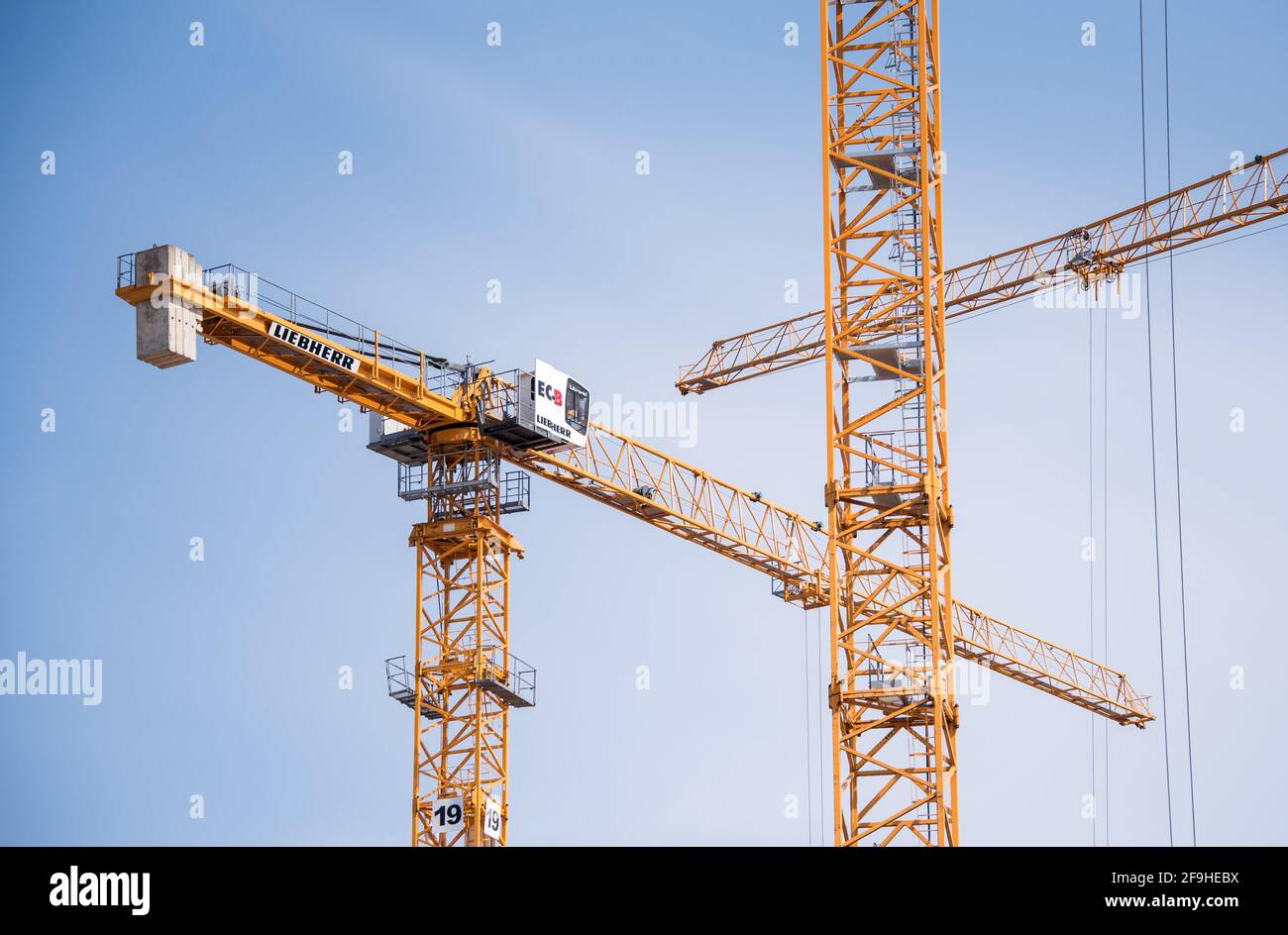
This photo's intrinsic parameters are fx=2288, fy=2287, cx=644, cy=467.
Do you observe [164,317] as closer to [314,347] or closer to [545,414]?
[314,347]

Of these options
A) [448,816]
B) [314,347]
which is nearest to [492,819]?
[448,816]

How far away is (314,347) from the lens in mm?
73688

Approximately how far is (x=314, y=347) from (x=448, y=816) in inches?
695

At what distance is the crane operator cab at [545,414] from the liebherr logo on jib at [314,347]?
731cm

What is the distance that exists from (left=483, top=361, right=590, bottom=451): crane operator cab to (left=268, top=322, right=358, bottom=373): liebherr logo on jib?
24.0 ft

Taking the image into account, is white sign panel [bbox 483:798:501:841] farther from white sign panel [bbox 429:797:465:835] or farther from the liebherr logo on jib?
the liebherr logo on jib

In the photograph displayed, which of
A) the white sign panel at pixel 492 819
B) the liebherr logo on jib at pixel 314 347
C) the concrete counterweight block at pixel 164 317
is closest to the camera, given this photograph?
the concrete counterweight block at pixel 164 317

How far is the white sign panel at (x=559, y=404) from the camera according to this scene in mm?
81250

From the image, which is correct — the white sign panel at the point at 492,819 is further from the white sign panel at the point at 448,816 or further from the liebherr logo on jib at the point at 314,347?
the liebherr logo on jib at the point at 314,347

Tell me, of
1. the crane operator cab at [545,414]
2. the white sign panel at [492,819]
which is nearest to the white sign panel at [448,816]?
the white sign panel at [492,819]

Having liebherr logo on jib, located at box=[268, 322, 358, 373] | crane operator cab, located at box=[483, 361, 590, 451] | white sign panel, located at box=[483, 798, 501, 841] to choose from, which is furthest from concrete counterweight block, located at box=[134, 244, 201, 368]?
white sign panel, located at box=[483, 798, 501, 841]

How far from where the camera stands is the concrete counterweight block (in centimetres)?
6762
